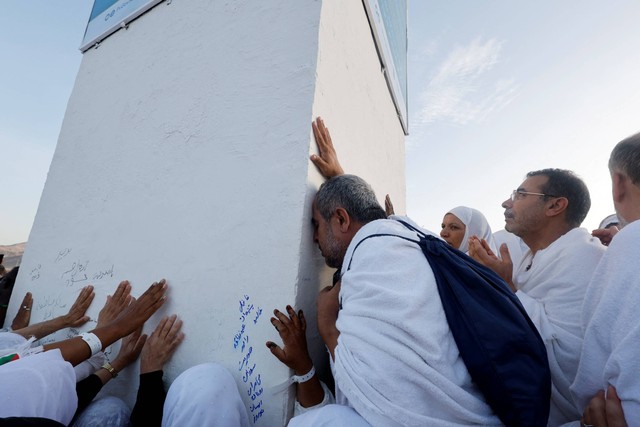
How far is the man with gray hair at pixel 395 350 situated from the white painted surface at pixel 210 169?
399 millimetres

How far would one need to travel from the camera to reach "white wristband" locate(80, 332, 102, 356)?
4.90 ft

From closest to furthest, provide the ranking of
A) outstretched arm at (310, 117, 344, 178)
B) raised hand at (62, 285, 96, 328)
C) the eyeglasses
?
outstretched arm at (310, 117, 344, 178) < the eyeglasses < raised hand at (62, 285, 96, 328)

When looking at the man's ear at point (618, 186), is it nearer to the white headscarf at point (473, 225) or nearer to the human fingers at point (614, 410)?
the human fingers at point (614, 410)

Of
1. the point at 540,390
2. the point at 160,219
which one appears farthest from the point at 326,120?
the point at 540,390

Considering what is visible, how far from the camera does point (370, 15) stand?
A: 279 cm

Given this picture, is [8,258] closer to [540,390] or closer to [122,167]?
[122,167]

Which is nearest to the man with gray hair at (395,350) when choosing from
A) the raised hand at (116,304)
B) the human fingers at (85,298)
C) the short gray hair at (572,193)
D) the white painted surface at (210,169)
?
the white painted surface at (210,169)

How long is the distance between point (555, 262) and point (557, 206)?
439 mm

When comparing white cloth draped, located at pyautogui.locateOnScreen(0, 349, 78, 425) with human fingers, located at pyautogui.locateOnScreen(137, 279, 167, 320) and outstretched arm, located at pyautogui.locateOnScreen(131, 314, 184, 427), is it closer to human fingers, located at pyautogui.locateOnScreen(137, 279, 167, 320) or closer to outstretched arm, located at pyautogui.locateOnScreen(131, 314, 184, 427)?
outstretched arm, located at pyautogui.locateOnScreen(131, 314, 184, 427)

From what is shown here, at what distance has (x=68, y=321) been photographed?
2.04 metres

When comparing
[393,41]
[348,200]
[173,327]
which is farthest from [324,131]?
[393,41]

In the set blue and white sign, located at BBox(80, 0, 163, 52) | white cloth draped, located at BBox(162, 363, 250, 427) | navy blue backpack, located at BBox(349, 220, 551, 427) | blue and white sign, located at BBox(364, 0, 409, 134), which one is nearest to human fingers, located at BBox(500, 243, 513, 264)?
navy blue backpack, located at BBox(349, 220, 551, 427)

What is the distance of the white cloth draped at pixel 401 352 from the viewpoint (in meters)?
0.89

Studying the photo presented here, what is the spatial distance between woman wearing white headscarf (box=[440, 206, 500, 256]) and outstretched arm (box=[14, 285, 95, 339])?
2.70m
